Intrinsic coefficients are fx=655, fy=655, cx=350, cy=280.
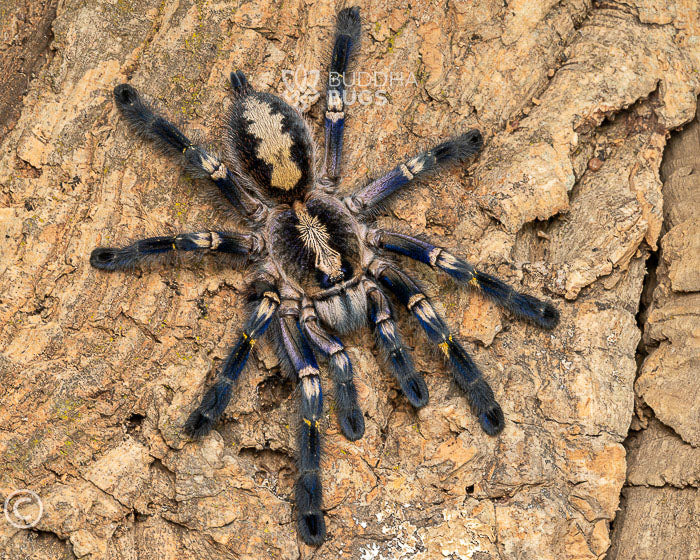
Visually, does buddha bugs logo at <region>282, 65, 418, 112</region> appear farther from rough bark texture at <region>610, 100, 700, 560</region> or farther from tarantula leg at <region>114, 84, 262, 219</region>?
rough bark texture at <region>610, 100, 700, 560</region>

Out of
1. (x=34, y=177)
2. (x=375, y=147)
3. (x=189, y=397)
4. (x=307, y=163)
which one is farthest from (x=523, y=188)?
(x=34, y=177)

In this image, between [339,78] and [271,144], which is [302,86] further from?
[271,144]

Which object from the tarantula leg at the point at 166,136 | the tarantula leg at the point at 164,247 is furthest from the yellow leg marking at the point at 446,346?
the tarantula leg at the point at 166,136

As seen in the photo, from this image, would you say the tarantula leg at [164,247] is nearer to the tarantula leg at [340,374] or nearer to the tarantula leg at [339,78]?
the tarantula leg at [340,374]

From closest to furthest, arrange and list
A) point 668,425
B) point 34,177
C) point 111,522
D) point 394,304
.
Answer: point 111,522
point 668,425
point 34,177
point 394,304

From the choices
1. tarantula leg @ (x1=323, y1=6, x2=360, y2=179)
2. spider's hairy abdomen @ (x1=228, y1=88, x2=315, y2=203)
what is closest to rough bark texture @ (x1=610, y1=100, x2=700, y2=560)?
tarantula leg @ (x1=323, y1=6, x2=360, y2=179)

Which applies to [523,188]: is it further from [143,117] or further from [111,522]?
[111,522]
